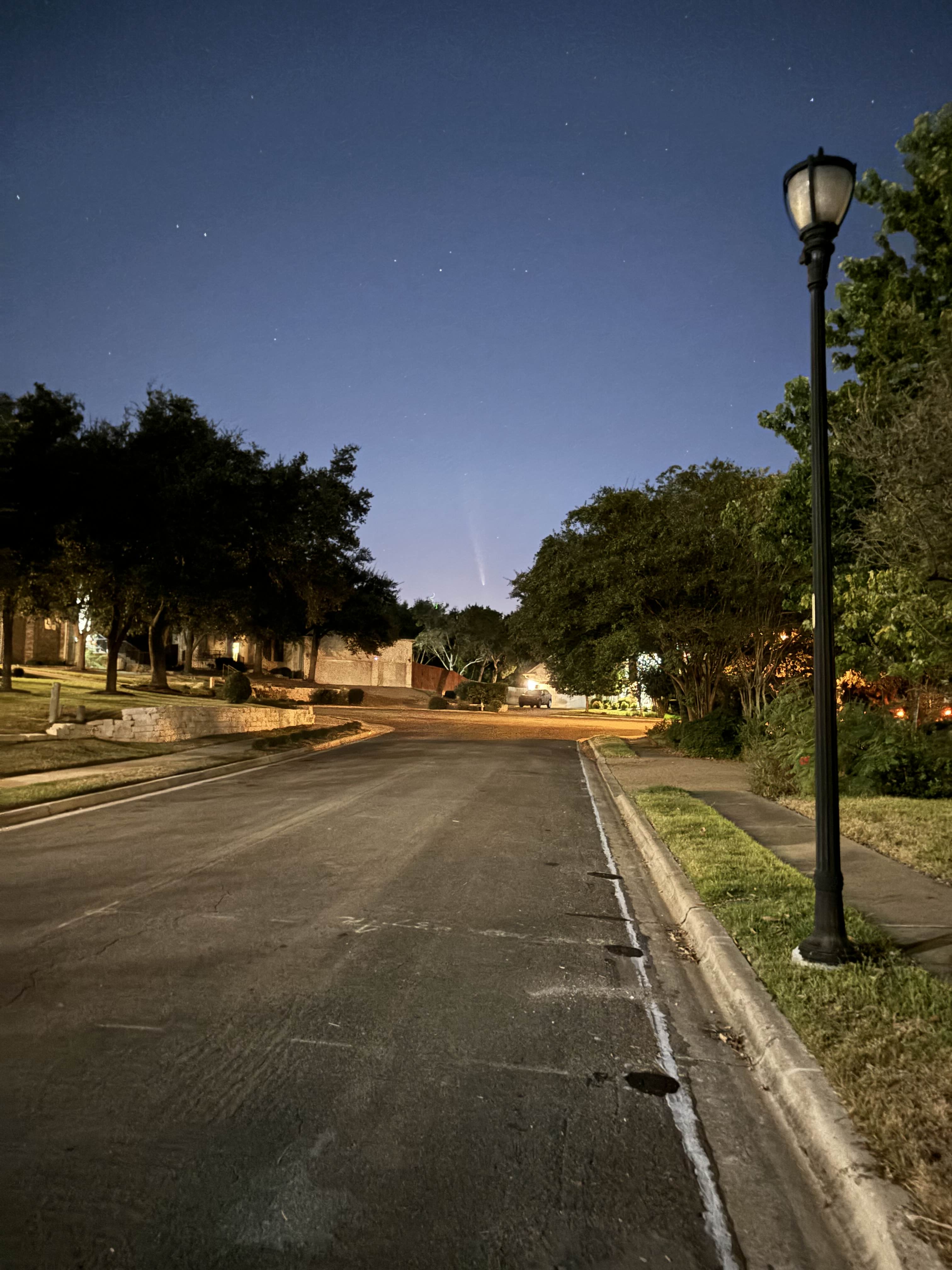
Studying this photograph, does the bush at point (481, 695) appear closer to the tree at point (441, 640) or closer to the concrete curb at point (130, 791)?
the tree at point (441, 640)

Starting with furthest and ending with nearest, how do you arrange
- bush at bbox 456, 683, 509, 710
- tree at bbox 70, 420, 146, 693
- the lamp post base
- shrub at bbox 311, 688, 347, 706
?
bush at bbox 456, 683, 509, 710
shrub at bbox 311, 688, 347, 706
tree at bbox 70, 420, 146, 693
the lamp post base

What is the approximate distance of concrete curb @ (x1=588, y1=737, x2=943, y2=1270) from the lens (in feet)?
9.35

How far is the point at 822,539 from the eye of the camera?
18.5 ft

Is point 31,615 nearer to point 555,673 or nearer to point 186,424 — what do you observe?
point 186,424

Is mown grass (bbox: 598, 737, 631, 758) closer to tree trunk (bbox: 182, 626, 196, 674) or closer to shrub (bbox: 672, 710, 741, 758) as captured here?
shrub (bbox: 672, 710, 741, 758)

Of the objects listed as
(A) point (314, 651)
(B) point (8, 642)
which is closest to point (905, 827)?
(B) point (8, 642)

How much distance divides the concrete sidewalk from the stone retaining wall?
12.4 metres

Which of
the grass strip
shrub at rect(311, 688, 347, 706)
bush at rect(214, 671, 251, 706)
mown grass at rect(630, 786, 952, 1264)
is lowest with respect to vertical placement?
the grass strip

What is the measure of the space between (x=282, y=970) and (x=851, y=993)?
3.39 meters

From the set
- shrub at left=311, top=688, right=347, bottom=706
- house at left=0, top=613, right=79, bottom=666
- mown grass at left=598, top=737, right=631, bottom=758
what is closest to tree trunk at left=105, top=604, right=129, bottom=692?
house at left=0, top=613, right=79, bottom=666

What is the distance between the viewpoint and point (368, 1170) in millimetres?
3277

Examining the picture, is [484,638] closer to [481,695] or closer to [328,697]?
[481,695]

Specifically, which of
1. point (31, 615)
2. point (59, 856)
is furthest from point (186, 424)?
point (59, 856)

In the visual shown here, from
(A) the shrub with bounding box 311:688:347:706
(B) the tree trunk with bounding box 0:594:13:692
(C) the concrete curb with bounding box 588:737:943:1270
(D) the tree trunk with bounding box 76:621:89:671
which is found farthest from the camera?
(A) the shrub with bounding box 311:688:347:706
